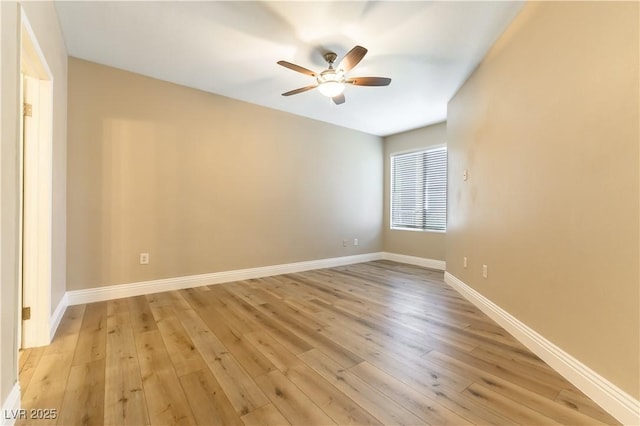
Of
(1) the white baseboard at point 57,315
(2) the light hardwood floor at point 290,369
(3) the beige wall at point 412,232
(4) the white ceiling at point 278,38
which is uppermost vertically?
(4) the white ceiling at point 278,38

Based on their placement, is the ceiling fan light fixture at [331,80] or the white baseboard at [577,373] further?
the ceiling fan light fixture at [331,80]

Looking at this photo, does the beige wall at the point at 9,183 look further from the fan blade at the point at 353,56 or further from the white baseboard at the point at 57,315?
the fan blade at the point at 353,56

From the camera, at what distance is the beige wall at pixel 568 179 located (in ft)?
4.28

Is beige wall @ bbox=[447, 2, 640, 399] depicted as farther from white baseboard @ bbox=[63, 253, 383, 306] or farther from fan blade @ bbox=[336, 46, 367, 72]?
white baseboard @ bbox=[63, 253, 383, 306]

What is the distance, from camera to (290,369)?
168cm

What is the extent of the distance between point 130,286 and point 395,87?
3.88 meters

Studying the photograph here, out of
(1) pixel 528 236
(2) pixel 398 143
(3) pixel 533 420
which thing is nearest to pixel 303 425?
(3) pixel 533 420

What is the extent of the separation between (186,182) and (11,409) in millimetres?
2542

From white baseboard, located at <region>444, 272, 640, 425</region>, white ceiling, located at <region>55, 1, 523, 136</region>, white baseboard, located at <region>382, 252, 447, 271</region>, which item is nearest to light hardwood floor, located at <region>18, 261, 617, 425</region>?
white baseboard, located at <region>444, 272, 640, 425</region>

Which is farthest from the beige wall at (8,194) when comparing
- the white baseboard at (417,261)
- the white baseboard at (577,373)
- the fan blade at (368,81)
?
the white baseboard at (417,261)

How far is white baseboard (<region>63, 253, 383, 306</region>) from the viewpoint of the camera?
2828 millimetres

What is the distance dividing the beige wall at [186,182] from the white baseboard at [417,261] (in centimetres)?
124

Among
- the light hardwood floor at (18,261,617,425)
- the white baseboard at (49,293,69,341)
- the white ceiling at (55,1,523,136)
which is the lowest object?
the light hardwood floor at (18,261,617,425)

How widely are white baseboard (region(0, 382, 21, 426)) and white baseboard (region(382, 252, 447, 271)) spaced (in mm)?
4799
